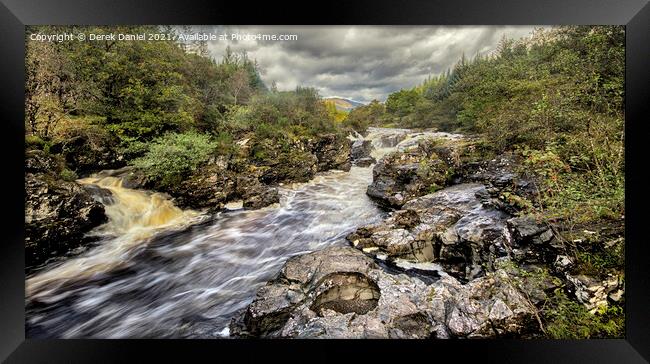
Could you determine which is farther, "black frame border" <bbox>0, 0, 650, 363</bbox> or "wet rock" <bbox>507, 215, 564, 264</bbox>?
"wet rock" <bbox>507, 215, 564, 264</bbox>

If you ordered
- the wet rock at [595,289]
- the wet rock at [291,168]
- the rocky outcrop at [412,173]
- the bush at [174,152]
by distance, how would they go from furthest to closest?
1. the wet rock at [291,168]
2. the rocky outcrop at [412,173]
3. the bush at [174,152]
4. the wet rock at [595,289]

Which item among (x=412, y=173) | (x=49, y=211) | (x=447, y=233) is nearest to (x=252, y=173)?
(x=49, y=211)

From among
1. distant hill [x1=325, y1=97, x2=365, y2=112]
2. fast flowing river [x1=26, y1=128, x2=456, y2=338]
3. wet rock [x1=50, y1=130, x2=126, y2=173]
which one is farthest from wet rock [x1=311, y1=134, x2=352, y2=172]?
wet rock [x1=50, y1=130, x2=126, y2=173]

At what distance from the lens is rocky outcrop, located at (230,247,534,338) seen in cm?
193

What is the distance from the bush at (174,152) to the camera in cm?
240

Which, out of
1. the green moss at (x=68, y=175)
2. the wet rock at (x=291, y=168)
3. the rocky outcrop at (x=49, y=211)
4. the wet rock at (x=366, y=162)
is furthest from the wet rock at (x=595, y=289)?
the green moss at (x=68, y=175)

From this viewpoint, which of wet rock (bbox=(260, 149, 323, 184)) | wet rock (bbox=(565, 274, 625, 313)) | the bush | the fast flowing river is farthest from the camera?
wet rock (bbox=(260, 149, 323, 184))

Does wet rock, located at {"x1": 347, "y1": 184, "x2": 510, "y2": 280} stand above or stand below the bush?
below

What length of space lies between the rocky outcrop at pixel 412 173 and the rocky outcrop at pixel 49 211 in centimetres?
332

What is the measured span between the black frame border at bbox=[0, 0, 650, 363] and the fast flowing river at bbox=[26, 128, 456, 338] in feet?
0.52

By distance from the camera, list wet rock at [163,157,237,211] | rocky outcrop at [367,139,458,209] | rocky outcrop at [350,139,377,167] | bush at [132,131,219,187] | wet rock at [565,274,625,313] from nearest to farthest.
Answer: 1. wet rock at [565,274,625,313]
2. bush at [132,131,219,187]
3. wet rock at [163,157,237,211]
4. rocky outcrop at [367,139,458,209]
5. rocky outcrop at [350,139,377,167]

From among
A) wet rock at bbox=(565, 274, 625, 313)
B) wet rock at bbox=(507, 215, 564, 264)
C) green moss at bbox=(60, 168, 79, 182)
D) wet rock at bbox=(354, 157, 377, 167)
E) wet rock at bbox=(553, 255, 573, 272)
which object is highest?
wet rock at bbox=(354, 157, 377, 167)

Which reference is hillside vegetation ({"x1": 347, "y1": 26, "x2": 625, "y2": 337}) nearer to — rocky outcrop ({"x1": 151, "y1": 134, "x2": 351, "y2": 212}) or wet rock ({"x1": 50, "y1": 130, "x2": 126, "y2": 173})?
rocky outcrop ({"x1": 151, "y1": 134, "x2": 351, "y2": 212})

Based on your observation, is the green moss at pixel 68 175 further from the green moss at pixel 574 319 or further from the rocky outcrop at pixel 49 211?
the green moss at pixel 574 319
